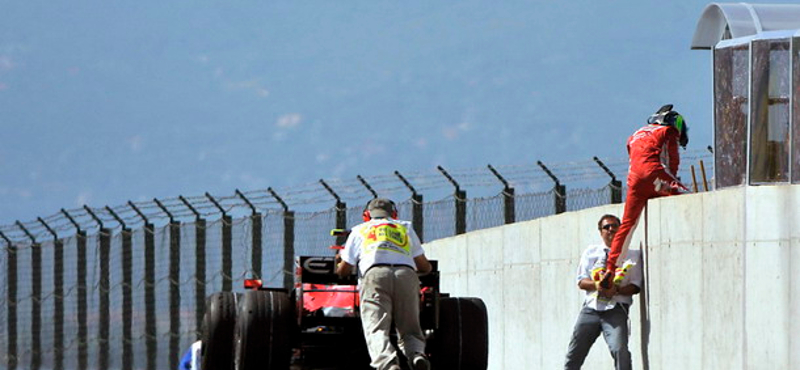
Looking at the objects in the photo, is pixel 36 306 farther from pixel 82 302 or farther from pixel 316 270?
pixel 316 270

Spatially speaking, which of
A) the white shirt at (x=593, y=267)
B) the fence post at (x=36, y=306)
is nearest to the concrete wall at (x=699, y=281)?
the white shirt at (x=593, y=267)

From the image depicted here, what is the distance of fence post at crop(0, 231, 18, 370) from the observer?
33.8 metres

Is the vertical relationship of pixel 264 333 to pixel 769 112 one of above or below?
below

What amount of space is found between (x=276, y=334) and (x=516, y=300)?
574cm

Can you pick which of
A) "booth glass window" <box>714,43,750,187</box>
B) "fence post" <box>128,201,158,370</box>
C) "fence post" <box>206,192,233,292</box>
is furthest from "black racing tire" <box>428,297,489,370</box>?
"fence post" <box>128,201,158,370</box>

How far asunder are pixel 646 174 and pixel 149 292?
14.2 meters

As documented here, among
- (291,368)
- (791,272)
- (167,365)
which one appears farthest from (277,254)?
(791,272)

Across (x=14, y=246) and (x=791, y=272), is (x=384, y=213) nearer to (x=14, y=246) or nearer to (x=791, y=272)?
(x=791, y=272)

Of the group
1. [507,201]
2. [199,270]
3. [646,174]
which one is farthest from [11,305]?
[646,174]

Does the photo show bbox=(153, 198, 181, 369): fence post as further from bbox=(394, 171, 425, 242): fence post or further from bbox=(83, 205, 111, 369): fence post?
bbox=(394, 171, 425, 242): fence post

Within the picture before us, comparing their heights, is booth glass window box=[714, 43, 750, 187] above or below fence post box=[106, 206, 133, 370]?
above

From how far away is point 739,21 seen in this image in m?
15.2

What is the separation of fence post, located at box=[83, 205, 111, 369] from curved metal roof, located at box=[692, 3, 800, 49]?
15.0 meters

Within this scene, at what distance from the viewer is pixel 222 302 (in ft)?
47.9
